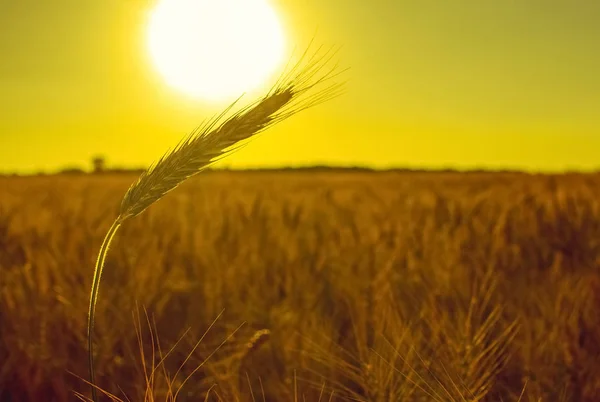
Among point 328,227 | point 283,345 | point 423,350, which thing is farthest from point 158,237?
point 423,350

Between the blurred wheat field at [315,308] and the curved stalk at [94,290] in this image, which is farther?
the blurred wheat field at [315,308]

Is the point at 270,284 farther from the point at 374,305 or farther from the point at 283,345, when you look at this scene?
the point at 283,345

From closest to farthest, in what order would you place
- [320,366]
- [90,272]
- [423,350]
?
1. [423,350]
2. [320,366]
3. [90,272]

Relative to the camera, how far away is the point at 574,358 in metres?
1.55

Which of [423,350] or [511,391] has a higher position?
[423,350]

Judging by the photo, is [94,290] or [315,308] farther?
[315,308]

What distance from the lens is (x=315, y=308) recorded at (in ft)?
6.39

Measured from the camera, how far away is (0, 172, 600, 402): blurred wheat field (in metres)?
1.32

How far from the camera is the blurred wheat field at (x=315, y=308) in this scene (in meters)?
1.32

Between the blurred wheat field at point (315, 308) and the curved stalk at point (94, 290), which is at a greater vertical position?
the curved stalk at point (94, 290)

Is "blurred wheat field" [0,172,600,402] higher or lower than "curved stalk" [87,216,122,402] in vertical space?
lower

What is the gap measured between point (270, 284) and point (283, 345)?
0.61m

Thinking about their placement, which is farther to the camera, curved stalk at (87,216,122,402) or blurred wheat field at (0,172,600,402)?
blurred wheat field at (0,172,600,402)

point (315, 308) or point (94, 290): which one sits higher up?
point (94, 290)
